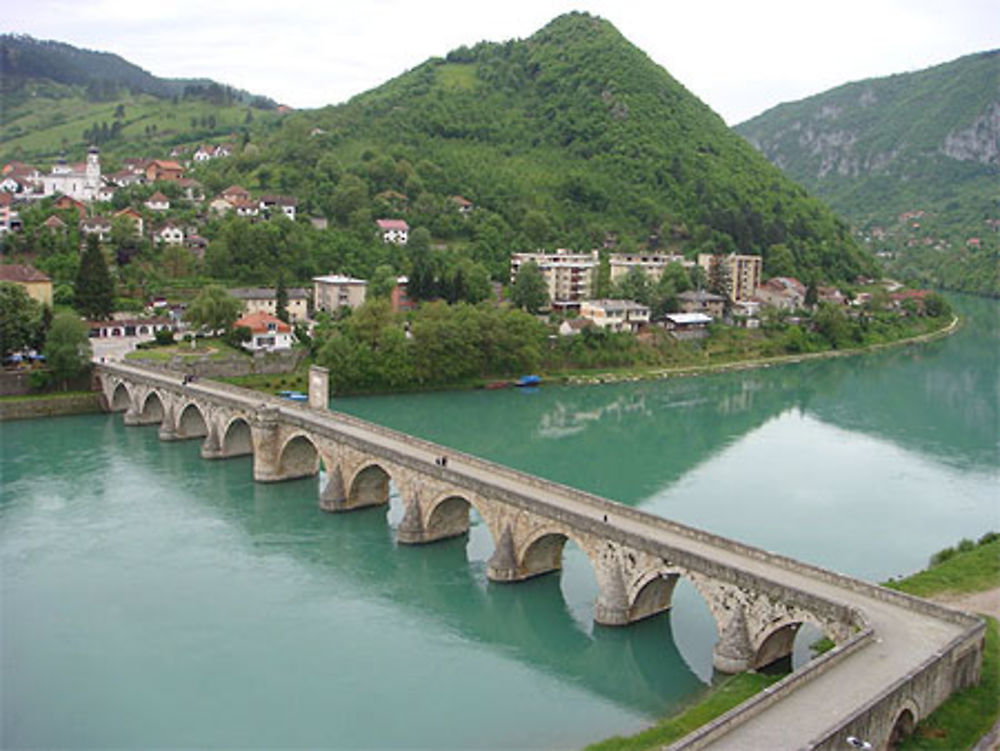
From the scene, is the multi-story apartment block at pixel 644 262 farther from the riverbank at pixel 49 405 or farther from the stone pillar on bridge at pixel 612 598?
the stone pillar on bridge at pixel 612 598

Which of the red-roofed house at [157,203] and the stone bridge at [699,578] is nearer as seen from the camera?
the stone bridge at [699,578]

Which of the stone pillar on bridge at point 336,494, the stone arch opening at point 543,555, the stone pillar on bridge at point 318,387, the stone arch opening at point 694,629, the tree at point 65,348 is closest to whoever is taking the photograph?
the stone arch opening at point 694,629

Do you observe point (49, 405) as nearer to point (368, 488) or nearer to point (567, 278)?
point (368, 488)

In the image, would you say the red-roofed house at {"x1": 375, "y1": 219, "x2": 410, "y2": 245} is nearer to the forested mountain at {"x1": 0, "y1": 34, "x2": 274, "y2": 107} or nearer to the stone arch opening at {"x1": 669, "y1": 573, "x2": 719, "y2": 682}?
the stone arch opening at {"x1": 669, "y1": 573, "x2": 719, "y2": 682}

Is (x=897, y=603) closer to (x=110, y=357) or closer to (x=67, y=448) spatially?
(x=67, y=448)

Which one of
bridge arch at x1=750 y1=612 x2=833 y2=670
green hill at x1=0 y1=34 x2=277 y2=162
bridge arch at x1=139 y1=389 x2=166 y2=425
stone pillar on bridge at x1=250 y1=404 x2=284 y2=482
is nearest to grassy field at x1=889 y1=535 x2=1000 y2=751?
bridge arch at x1=750 y1=612 x2=833 y2=670

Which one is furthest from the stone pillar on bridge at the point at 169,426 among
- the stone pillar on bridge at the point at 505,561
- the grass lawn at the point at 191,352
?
the stone pillar on bridge at the point at 505,561

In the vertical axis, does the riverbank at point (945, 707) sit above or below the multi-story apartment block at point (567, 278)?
below
